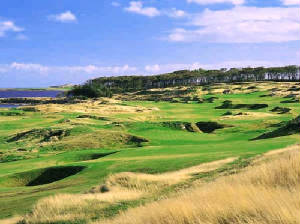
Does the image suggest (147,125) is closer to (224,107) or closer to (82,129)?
(82,129)

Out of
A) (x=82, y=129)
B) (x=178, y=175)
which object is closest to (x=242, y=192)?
(x=178, y=175)

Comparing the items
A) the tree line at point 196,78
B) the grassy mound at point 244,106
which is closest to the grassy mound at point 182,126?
the grassy mound at point 244,106

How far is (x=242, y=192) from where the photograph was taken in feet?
25.5

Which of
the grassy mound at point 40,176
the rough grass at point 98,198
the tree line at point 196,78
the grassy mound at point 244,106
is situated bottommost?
the grassy mound at point 40,176

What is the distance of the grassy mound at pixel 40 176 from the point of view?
72.1 feet

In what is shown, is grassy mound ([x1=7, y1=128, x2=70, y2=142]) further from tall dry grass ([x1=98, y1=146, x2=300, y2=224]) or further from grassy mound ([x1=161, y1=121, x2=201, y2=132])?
tall dry grass ([x1=98, y1=146, x2=300, y2=224])

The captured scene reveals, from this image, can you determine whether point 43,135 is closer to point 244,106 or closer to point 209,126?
point 209,126

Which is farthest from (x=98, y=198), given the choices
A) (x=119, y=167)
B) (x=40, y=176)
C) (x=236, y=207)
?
(x=40, y=176)

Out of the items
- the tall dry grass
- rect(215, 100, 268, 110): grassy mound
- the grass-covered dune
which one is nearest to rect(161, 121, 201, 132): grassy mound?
the grass-covered dune

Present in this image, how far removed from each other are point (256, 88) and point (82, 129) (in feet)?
303

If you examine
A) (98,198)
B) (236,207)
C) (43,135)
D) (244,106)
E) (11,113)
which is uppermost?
(236,207)

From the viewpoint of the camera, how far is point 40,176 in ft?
74.6

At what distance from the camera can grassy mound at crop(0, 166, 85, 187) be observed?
72.1 ft

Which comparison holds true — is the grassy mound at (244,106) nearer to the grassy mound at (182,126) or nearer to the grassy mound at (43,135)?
the grassy mound at (182,126)
